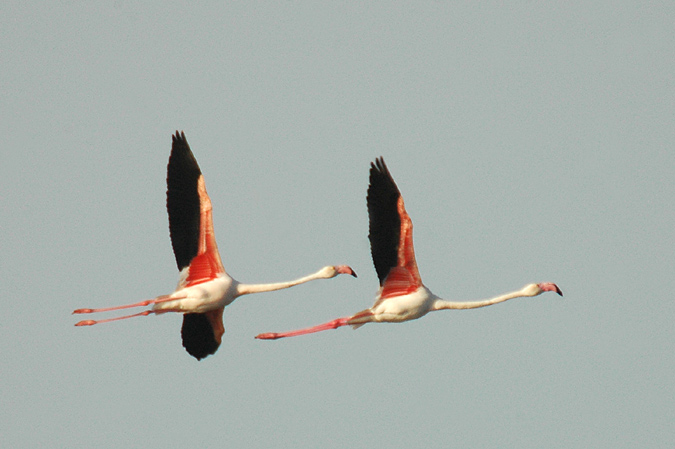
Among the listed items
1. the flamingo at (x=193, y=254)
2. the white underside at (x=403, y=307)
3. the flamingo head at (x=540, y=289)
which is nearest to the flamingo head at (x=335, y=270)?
the flamingo at (x=193, y=254)

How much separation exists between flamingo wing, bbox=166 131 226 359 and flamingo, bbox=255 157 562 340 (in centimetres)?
200

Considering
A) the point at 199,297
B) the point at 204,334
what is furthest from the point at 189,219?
the point at 204,334

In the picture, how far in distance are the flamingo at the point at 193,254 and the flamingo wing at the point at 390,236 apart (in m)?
1.60

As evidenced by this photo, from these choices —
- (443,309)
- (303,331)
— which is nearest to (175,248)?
(303,331)

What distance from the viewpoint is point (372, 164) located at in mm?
35062

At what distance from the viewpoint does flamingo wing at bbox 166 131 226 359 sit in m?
36.4

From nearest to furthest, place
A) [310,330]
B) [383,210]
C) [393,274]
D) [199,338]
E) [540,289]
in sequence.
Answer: [383,210] → [393,274] → [540,289] → [310,330] → [199,338]

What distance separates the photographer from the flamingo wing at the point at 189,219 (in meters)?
36.4

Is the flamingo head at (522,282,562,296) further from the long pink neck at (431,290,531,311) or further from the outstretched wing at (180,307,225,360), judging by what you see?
the outstretched wing at (180,307,225,360)

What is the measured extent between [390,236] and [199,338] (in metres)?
5.80

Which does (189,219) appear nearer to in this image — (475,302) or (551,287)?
(475,302)

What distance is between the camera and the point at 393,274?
35594 millimetres

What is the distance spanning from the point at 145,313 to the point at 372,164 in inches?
252

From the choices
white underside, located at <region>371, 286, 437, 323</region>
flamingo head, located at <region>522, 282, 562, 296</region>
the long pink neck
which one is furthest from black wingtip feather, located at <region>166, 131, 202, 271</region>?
flamingo head, located at <region>522, 282, 562, 296</region>
